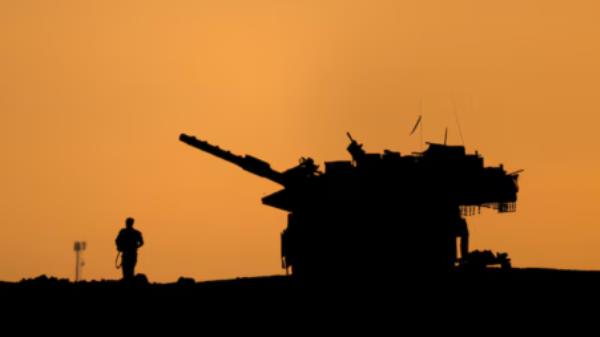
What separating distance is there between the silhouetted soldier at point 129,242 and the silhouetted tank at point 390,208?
6741 millimetres

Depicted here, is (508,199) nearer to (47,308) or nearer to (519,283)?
(519,283)

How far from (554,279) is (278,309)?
12.3 meters

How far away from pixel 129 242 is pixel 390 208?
30.1 feet

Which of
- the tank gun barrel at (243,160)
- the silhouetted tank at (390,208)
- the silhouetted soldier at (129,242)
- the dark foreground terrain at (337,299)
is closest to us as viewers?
the dark foreground terrain at (337,299)

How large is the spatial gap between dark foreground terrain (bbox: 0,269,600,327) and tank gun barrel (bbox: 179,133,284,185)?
14.3 feet

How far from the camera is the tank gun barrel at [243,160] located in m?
54.1

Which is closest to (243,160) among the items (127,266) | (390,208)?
(390,208)

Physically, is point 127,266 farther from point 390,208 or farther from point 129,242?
point 390,208

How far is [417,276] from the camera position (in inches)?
1971

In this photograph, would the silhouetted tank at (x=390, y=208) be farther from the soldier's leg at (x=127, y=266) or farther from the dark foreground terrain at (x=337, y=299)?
the soldier's leg at (x=127, y=266)

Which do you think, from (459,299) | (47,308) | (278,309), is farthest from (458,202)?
(47,308)

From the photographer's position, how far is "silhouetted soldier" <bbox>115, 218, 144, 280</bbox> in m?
46.7

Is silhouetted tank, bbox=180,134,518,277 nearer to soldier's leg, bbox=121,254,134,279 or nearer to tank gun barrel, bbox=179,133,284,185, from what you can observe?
tank gun barrel, bbox=179,133,284,185

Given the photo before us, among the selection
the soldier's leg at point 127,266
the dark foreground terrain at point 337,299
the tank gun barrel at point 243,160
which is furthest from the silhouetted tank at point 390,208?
the soldier's leg at point 127,266
